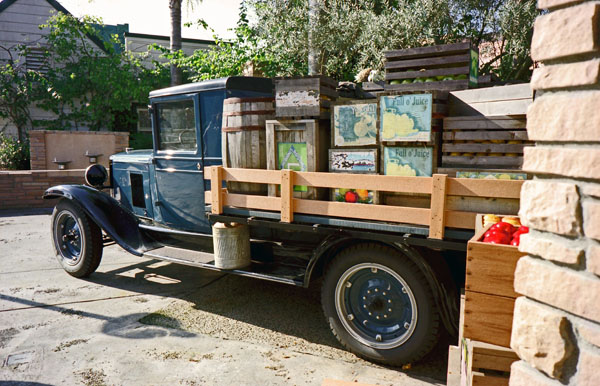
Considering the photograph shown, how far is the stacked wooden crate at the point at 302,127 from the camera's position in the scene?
3510 mm

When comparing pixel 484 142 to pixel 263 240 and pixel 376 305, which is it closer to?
pixel 376 305

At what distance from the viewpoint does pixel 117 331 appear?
394 cm

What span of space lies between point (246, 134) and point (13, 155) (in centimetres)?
1129

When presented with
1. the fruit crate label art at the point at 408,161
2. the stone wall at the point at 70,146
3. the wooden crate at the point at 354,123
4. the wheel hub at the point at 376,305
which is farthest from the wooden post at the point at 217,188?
the stone wall at the point at 70,146

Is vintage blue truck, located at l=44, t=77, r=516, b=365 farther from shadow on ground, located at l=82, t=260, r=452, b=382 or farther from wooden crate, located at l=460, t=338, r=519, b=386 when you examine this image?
wooden crate, located at l=460, t=338, r=519, b=386

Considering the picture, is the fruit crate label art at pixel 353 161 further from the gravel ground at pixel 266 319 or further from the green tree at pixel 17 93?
the green tree at pixel 17 93

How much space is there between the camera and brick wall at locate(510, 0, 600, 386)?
121cm

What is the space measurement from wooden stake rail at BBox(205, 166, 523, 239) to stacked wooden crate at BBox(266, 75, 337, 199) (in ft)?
0.35

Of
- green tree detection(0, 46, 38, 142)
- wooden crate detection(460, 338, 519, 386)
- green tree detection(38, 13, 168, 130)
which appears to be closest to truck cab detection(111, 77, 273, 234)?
wooden crate detection(460, 338, 519, 386)

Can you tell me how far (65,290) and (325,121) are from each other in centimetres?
360

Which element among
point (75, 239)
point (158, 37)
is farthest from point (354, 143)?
point (158, 37)

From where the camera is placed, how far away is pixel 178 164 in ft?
16.0

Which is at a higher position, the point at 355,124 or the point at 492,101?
the point at 492,101

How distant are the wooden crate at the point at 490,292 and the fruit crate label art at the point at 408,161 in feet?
3.33
